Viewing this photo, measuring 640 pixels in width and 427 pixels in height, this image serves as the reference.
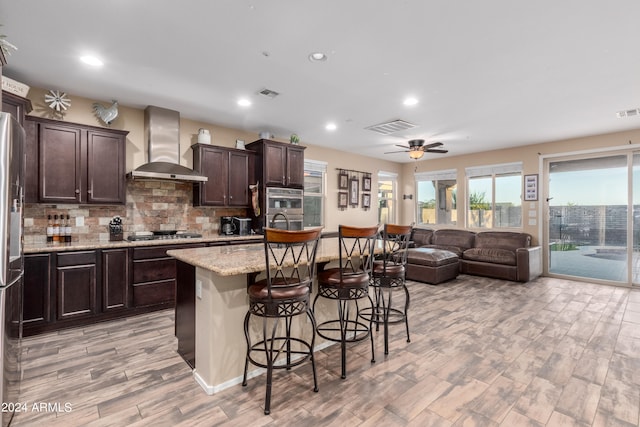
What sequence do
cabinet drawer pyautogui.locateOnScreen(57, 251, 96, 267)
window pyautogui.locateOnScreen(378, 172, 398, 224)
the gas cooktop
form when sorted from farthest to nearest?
1. window pyautogui.locateOnScreen(378, 172, 398, 224)
2. the gas cooktop
3. cabinet drawer pyautogui.locateOnScreen(57, 251, 96, 267)

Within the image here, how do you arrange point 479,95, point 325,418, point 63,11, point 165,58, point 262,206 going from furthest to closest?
point 262,206
point 479,95
point 165,58
point 63,11
point 325,418

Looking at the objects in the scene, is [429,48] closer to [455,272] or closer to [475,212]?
[455,272]

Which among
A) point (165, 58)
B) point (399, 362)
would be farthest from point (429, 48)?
point (399, 362)

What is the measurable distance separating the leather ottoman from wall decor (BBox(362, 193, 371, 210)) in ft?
6.69

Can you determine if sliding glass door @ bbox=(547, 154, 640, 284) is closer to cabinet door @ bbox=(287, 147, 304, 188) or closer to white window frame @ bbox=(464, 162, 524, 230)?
white window frame @ bbox=(464, 162, 524, 230)

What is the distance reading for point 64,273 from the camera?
11.0 feet

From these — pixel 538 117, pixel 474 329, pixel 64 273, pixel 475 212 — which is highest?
pixel 538 117

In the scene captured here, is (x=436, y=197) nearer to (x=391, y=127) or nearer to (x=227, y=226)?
(x=391, y=127)

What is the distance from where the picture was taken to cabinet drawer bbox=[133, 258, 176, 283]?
3795 millimetres

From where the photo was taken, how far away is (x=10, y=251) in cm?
173

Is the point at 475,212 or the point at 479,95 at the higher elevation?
the point at 479,95

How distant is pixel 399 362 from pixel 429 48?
2.71 metres

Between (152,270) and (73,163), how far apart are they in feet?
5.05

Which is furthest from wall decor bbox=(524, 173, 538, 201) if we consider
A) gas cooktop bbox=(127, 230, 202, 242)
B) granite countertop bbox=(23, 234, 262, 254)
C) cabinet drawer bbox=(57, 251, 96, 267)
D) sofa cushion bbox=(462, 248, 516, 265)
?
cabinet drawer bbox=(57, 251, 96, 267)
